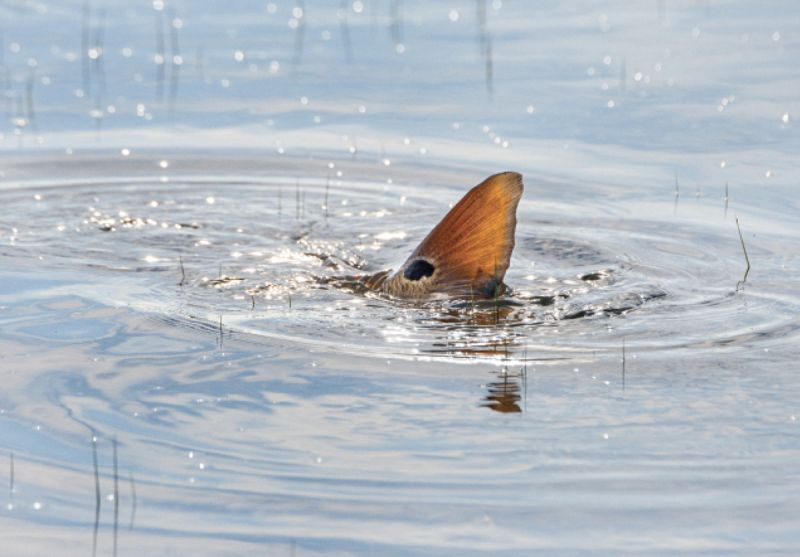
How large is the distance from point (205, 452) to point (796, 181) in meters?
4.76

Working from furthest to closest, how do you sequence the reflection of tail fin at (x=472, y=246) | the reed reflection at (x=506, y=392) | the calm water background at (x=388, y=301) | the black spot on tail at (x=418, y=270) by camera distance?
the black spot on tail at (x=418, y=270), the reflection of tail fin at (x=472, y=246), the reed reflection at (x=506, y=392), the calm water background at (x=388, y=301)

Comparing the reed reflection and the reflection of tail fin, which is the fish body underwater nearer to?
the reflection of tail fin

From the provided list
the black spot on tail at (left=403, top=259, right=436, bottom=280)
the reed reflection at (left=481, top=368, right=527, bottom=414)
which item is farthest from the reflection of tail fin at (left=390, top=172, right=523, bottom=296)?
the reed reflection at (left=481, top=368, right=527, bottom=414)

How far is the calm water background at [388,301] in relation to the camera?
15.5 feet

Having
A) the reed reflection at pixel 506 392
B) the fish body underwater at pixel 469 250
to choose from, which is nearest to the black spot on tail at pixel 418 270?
the fish body underwater at pixel 469 250

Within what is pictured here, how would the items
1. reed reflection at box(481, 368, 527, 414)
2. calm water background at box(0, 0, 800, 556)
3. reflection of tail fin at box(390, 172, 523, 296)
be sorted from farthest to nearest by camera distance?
1. reflection of tail fin at box(390, 172, 523, 296)
2. reed reflection at box(481, 368, 527, 414)
3. calm water background at box(0, 0, 800, 556)

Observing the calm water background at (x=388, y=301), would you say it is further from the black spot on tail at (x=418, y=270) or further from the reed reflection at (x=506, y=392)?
the black spot on tail at (x=418, y=270)

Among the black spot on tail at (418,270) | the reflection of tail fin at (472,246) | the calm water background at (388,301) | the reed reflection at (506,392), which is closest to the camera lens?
the calm water background at (388,301)

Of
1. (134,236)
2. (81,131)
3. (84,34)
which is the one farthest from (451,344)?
(84,34)

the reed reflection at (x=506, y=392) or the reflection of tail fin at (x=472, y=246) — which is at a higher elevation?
the reflection of tail fin at (x=472, y=246)

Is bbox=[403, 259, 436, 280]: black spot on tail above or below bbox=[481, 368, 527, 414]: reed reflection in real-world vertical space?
above

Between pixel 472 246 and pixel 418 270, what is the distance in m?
0.31

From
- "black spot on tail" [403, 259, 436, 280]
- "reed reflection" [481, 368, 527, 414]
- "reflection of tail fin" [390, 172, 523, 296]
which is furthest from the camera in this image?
"black spot on tail" [403, 259, 436, 280]

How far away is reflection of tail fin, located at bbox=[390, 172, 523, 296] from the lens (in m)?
6.53
